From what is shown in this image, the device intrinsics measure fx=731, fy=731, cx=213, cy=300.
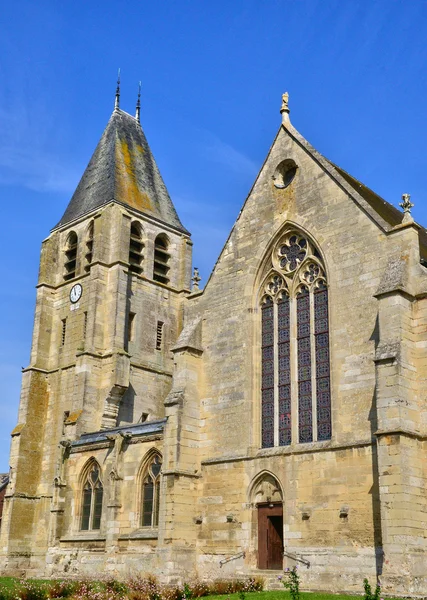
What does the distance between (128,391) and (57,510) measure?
7161 millimetres

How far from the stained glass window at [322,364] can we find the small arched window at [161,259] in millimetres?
16431

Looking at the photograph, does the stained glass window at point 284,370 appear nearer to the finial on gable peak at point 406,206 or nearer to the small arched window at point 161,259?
→ the finial on gable peak at point 406,206

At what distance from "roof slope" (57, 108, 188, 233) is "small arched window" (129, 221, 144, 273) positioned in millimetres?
966

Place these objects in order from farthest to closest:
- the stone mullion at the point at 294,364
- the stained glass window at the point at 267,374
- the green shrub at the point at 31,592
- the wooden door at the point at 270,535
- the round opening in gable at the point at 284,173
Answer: the round opening in gable at the point at 284,173
the stained glass window at the point at 267,374
the stone mullion at the point at 294,364
the wooden door at the point at 270,535
the green shrub at the point at 31,592

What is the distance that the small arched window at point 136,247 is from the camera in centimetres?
3625

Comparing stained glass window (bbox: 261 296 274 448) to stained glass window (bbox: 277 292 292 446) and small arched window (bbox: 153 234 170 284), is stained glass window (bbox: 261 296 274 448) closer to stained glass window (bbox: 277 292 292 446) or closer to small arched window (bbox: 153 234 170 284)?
stained glass window (bbox: 277 292 292 446)

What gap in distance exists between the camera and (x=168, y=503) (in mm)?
22125

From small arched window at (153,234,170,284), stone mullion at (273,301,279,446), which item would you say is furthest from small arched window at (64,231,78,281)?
stone mullion at (273,301,279,446)

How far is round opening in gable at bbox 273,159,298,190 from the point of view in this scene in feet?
79.3

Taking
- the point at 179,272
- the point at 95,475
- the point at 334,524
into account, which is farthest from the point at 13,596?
the point at 179,272

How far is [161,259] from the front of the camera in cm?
3838

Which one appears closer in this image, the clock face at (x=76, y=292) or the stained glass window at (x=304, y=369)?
the stained glass window at (x=304, y=369)

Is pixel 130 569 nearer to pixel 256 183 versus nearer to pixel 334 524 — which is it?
pixel 334 524

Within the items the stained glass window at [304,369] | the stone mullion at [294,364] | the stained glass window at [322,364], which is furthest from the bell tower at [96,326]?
the stained glass window at [322,364]
